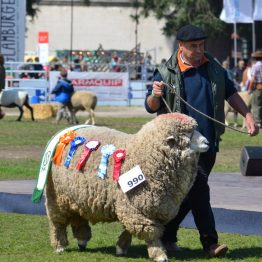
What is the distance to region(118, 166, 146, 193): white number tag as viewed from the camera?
7.88 metres

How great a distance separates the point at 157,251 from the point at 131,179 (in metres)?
0.59

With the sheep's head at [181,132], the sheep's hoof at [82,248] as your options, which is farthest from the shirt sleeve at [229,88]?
the sheep's hoof at [82,248]

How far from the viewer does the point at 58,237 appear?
8508 mm

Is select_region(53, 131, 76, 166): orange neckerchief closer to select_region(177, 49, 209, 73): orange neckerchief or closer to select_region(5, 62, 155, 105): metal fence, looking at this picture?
select_region(177, 49, 209, 73): orange neckerchief

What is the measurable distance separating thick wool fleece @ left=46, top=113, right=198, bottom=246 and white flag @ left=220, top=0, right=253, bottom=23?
1110 inches

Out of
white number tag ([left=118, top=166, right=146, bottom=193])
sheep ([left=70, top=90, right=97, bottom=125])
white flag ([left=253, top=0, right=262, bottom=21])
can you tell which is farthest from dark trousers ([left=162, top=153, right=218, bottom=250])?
white flag ([left=253, top=0, right=262, bottom=21])

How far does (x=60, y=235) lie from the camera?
8523 mm

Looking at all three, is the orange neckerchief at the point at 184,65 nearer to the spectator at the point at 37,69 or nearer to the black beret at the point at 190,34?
the black beret at the point at 190,34

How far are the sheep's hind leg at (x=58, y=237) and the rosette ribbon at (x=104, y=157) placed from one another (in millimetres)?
730

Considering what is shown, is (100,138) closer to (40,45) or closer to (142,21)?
(40,45)

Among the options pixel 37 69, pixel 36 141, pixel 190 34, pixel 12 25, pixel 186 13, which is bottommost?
pixel 36 141

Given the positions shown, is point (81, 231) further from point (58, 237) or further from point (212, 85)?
point (212, 85)

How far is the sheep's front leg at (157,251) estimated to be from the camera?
7.80 meters

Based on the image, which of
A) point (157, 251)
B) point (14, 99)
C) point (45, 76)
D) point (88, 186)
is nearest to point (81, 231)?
point (88, 186)
